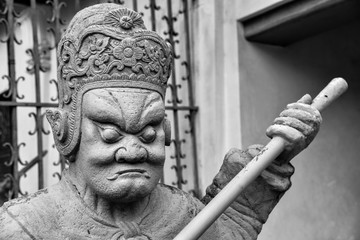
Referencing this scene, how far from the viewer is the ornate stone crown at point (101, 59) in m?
1.74

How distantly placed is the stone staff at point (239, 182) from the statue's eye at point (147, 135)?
273 millimetres

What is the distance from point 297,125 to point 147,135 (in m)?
0.50

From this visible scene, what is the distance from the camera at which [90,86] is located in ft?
5.75

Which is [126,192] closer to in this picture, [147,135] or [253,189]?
[147,135]

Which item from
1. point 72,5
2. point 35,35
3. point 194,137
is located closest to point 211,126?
point 194,137

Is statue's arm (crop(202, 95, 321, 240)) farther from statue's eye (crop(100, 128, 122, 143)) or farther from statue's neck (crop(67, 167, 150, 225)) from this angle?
statue's eye (crop(100, 128, 122, 143))

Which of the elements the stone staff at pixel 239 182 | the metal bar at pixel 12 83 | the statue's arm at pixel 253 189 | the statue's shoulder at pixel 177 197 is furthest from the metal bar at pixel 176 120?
the stone staff at pixel 239 182

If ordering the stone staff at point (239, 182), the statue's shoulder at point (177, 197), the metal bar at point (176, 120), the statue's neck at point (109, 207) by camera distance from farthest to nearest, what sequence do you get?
the metal bar at point (176, 120) < the statue's shoulder at point (177, 197) < the statue's neck at point (109, 207) < the stone staff at point (239, 182)

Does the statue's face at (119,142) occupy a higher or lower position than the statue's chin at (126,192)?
higher

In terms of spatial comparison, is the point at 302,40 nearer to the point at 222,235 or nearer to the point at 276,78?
the point at 276,78

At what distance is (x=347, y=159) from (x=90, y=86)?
3.17 meters

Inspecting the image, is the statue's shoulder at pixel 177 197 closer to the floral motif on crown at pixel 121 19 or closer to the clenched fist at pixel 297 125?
the clenched fist at pixel 297 125

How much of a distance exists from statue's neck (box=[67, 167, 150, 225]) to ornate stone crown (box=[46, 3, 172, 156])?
0.12m

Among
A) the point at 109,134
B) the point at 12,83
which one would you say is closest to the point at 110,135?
the point at 109,134
